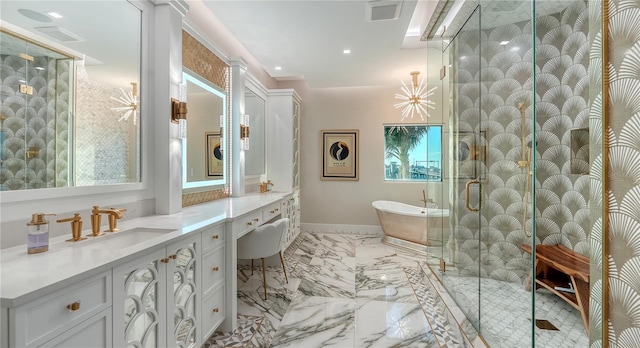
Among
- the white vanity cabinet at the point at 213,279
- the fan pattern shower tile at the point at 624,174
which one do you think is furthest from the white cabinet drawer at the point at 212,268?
the fan pattern shower tile at the point at 624,174

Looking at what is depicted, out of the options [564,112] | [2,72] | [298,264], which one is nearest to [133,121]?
[2,72]

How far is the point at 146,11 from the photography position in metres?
2.05

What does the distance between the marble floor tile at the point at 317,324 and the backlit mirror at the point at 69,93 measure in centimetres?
159

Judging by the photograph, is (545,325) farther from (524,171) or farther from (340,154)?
(340,154)

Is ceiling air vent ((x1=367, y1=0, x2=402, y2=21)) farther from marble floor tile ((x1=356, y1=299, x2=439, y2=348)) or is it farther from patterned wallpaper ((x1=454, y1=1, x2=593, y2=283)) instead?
marble floor tile ((x1=356, y1=299, x2=439, y2=348))

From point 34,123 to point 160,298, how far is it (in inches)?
40.7

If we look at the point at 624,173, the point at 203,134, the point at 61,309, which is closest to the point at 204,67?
the point at 203,134

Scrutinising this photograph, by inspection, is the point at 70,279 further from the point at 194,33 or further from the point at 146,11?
the point at 194,33

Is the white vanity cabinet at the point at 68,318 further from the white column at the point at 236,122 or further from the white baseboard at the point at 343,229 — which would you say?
the white baseboard at the point at 343,229

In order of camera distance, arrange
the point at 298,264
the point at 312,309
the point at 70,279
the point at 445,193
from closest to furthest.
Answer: the point at 70,279 → the point at 312,309 → the point at 445,193 → the point at 298,264

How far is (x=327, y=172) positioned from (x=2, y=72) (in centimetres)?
463

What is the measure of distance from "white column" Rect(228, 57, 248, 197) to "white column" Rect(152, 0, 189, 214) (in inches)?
49.8

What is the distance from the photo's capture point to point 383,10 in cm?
265

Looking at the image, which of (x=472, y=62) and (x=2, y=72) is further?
(x=472, y=62)
